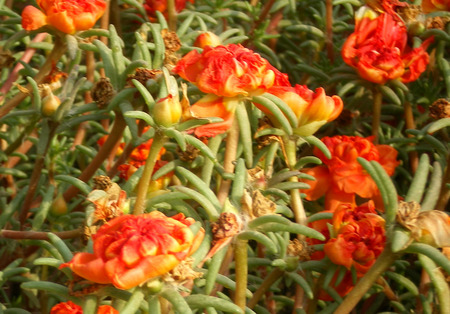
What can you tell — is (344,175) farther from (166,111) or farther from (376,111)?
(166,111)

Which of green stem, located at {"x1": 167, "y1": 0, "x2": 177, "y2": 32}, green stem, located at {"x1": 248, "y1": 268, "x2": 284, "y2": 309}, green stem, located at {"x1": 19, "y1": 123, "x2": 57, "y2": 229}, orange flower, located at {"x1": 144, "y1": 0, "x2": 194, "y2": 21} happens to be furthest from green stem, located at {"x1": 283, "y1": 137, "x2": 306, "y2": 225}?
orange flower, located at {"x1": 144, "y1": 0, "x2": 194, "y2": 21}

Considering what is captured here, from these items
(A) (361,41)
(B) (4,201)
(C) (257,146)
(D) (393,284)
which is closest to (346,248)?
(C) (257,146)

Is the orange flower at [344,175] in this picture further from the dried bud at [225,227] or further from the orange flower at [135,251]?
the orange flower at [135,251]

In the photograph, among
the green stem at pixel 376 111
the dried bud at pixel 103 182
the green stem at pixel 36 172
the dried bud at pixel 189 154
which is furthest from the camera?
the green stem at pixel 376 111

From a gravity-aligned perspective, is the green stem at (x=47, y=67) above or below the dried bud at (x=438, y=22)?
below

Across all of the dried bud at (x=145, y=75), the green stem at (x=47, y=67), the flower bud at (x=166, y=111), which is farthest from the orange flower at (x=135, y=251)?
the green stem at (x=47, y=67)

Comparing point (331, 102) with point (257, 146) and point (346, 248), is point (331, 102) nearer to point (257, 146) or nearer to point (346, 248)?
point (257, 146)
